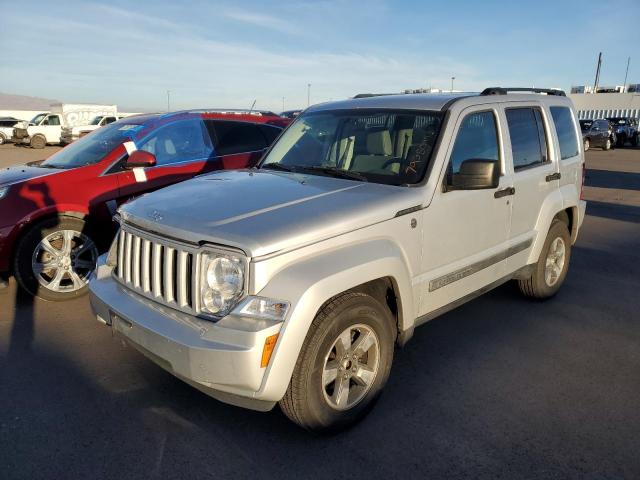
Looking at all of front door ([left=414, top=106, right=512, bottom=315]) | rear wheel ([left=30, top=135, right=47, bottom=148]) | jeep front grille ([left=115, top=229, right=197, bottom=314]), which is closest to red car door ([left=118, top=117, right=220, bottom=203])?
jeep front grille ([left=115, top=229, right=197, bottom=314])

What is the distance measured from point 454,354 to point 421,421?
1.02 m

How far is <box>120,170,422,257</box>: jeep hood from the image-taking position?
8.47ft

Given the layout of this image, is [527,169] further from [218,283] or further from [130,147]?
[130,147]

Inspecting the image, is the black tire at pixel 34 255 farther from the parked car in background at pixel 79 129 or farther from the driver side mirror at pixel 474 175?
the parked car in background at pixel 79 129

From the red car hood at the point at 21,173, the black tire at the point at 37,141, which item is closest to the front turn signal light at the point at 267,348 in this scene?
the red car hood at the point at 21,173

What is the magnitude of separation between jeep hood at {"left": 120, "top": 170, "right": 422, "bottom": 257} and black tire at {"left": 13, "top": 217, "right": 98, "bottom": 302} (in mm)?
1922

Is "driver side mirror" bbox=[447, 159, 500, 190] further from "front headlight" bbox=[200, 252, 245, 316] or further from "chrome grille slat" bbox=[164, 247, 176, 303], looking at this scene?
"chrome grille slat" bbox=[164, 247, 176, 303]

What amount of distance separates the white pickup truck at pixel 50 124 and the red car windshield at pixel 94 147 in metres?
25.9

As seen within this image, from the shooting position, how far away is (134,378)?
352cm

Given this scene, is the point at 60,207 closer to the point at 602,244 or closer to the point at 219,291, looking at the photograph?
the point at 219,291

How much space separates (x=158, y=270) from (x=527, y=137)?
333 centimetres

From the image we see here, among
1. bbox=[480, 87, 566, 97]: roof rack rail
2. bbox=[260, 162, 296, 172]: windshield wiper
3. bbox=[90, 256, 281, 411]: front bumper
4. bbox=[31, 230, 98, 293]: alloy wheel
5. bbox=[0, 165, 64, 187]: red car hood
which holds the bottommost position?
bbox=[31, 230, 98, 293]: alloy wheel

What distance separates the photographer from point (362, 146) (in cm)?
385

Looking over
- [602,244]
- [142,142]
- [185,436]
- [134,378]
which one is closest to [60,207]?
[142,142]
